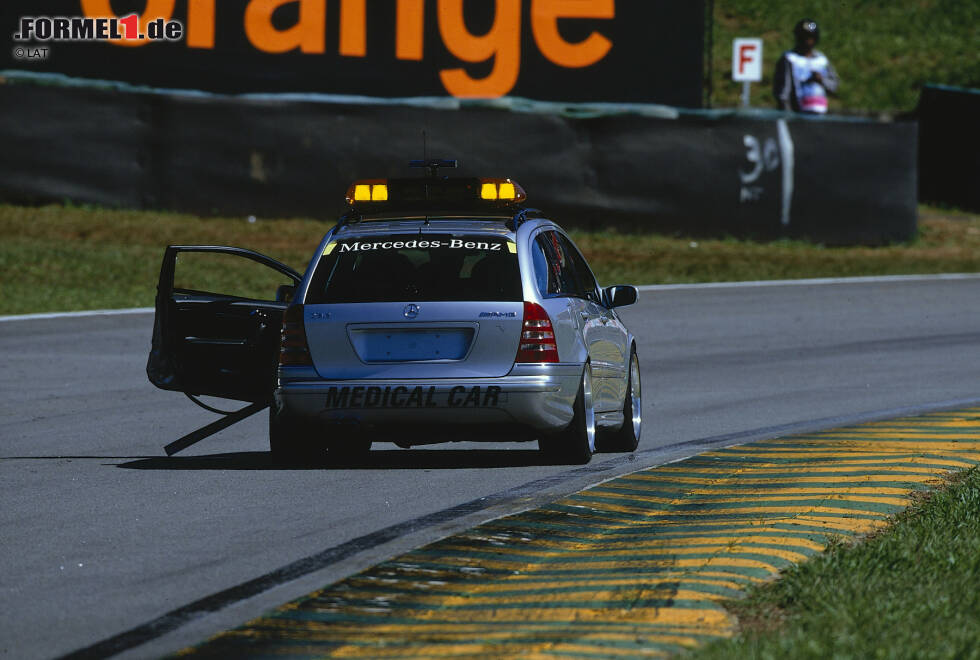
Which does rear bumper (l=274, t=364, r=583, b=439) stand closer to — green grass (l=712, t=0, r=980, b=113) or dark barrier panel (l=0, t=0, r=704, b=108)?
dark barrier panel (l=0, t=0, r=704, b=108)

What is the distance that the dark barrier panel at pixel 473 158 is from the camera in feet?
81.7

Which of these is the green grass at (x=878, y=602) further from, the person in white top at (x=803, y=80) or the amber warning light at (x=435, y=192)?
the person in white top at (x=803, y=80)

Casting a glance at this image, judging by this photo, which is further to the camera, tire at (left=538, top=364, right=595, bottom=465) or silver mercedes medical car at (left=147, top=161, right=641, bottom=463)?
tire at (left=538, top=364, right=595, bottom=465)

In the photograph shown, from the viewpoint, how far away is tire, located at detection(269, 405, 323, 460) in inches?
418

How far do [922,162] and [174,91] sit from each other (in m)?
14.0

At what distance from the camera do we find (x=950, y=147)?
105ft

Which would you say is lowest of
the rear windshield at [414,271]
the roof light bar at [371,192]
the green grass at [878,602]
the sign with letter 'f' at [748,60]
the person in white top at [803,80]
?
the green grass at [878,602]

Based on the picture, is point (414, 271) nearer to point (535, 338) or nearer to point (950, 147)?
point (535, 338)

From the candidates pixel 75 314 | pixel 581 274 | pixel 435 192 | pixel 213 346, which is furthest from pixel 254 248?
pixel 213 346

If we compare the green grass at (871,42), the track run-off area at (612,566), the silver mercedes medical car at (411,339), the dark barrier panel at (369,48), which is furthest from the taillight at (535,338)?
the green grass at (871,42)

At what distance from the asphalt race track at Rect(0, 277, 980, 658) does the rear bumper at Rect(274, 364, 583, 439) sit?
1.02 ft

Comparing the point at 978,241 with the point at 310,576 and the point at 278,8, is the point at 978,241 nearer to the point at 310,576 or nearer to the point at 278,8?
→ the point at 278,8

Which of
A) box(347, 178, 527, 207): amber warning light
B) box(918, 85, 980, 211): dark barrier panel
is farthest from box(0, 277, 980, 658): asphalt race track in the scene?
box(918, 85, 980, 211): dark barrier panel

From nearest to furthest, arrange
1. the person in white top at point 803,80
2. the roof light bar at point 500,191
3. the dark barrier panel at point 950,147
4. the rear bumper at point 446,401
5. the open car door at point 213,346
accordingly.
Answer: the rear bumper at point 446,401
the open car door at point 213,346
the roof light bar at point 500,191
the person in white top at point 803,80
the dark barrier panel at point 950,147
